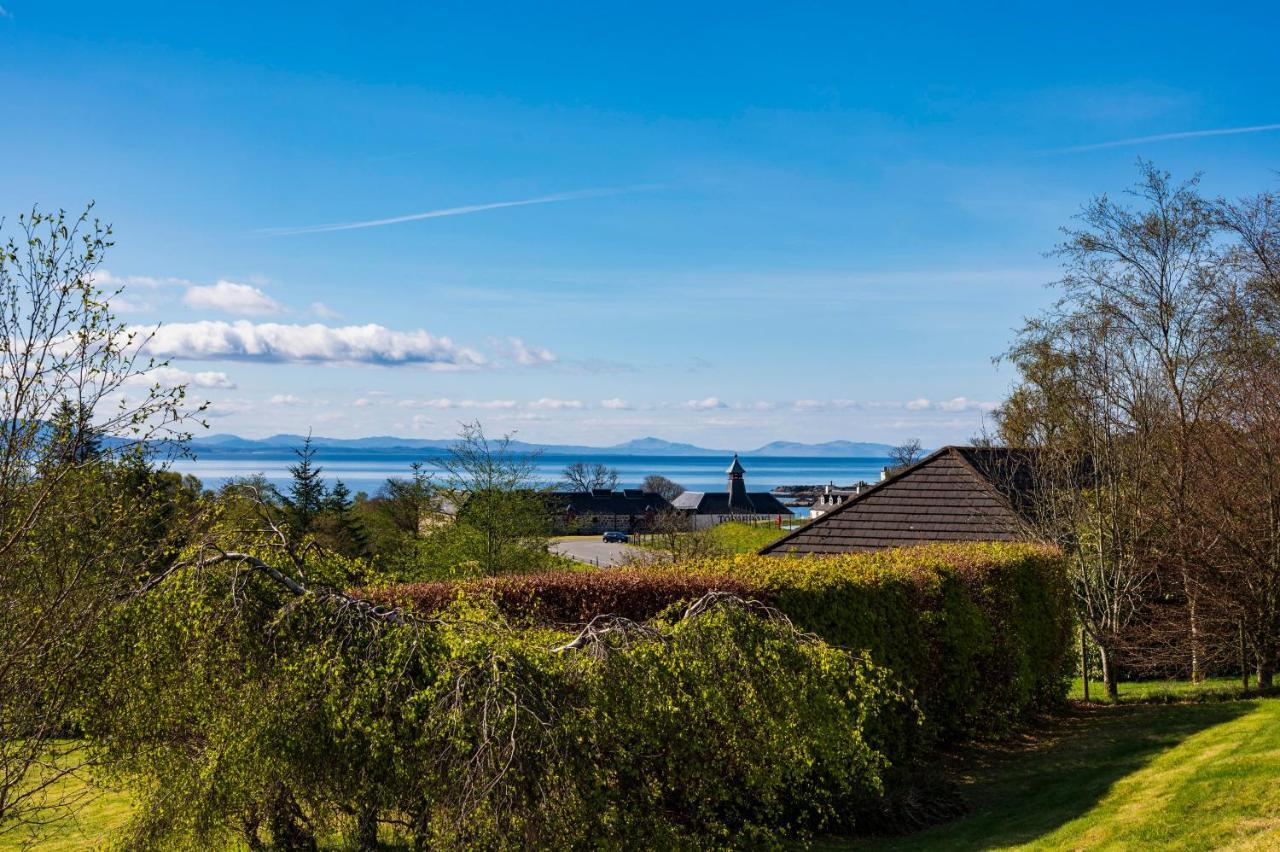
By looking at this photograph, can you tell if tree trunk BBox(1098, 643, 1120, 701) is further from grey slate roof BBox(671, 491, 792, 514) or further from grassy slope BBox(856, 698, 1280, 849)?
grey slate roof BBox(671, 491, 792, 514)

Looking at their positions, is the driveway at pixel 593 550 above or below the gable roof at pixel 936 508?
below

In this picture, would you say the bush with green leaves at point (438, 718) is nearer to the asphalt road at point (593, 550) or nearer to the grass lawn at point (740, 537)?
the grass lawn at point (740, 537)

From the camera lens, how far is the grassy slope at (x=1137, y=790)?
9.32 metres

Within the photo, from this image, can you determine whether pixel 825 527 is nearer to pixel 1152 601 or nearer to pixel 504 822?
pixel 1152 601

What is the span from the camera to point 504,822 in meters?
6.60

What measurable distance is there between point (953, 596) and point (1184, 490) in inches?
229

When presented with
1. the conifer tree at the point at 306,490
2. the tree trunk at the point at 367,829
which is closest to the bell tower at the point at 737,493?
the conifer tree at the point at 306,490

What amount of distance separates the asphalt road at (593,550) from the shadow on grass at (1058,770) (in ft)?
138

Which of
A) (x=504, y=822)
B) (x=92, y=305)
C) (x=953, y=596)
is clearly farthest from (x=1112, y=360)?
(x=92, y=305)

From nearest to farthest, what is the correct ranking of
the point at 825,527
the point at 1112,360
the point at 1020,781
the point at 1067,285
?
the point at 1020,781 → the point at 1112,360 → the point at 1067,285 → the point at 825,527

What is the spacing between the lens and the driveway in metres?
59.8

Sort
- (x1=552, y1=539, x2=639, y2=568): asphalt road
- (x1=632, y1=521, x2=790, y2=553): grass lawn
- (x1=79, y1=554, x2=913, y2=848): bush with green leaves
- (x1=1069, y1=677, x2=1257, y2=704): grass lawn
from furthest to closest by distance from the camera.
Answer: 1. (x1=552, y1=539, x2=639, y2=568): asphalt road
2. (x1=632, y1=521, x2=790, y2=553): grass lawn
3. (x1=1069, y1=677, x2=1257, y2=704): grass lawn
4. (x1=79, y1=554, x2=913, y2=848): bush with green leaves

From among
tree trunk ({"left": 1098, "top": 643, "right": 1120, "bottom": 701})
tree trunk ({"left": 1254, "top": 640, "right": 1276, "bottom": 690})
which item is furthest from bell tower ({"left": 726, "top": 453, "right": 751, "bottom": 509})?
tree trunk ({"left": 1254, "top": 640, "right": 1276, "bottom": 690})

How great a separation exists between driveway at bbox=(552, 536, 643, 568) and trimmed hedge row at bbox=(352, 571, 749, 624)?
44.3 meters
